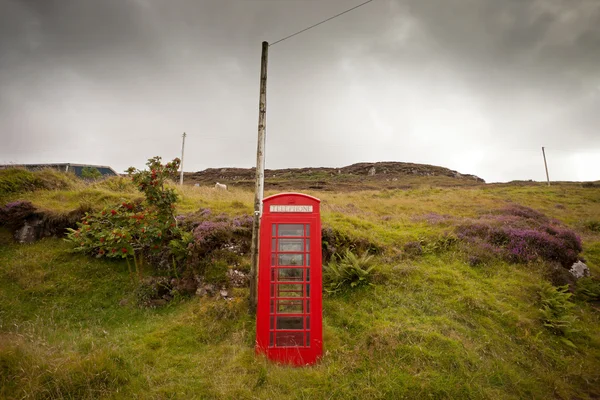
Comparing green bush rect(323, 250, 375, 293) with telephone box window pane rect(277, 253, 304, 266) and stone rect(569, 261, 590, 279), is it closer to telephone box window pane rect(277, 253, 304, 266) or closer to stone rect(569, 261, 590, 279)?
telephone box window pane rect(277, 253, 304, 266)

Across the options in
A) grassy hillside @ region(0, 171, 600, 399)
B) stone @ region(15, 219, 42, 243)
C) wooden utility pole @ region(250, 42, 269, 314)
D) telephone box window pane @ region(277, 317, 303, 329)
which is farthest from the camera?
stone @ region(15, 219, 42, 243)

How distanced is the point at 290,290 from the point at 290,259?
24.1 inches

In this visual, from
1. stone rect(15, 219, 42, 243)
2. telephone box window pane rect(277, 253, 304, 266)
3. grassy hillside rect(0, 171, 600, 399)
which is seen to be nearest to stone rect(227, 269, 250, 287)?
grassy hillside rect(0, 171, 600, 399)

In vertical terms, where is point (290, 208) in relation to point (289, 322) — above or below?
above

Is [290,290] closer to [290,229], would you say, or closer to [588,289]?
[290,229]

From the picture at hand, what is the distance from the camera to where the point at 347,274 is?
26.0 feet

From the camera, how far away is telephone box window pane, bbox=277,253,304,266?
6090 millimetres

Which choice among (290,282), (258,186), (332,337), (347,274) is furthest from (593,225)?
(258,186)

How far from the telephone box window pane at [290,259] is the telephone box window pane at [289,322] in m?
1.04

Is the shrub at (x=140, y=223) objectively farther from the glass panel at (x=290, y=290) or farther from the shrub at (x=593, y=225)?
the shrub at (x=593, y=225)

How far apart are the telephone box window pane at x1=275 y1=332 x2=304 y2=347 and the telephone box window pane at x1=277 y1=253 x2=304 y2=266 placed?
1.32m

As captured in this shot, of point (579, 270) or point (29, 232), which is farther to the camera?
point (29, 232)

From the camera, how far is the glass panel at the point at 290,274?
6053 millimetres

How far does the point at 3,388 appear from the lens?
4.27 meters
